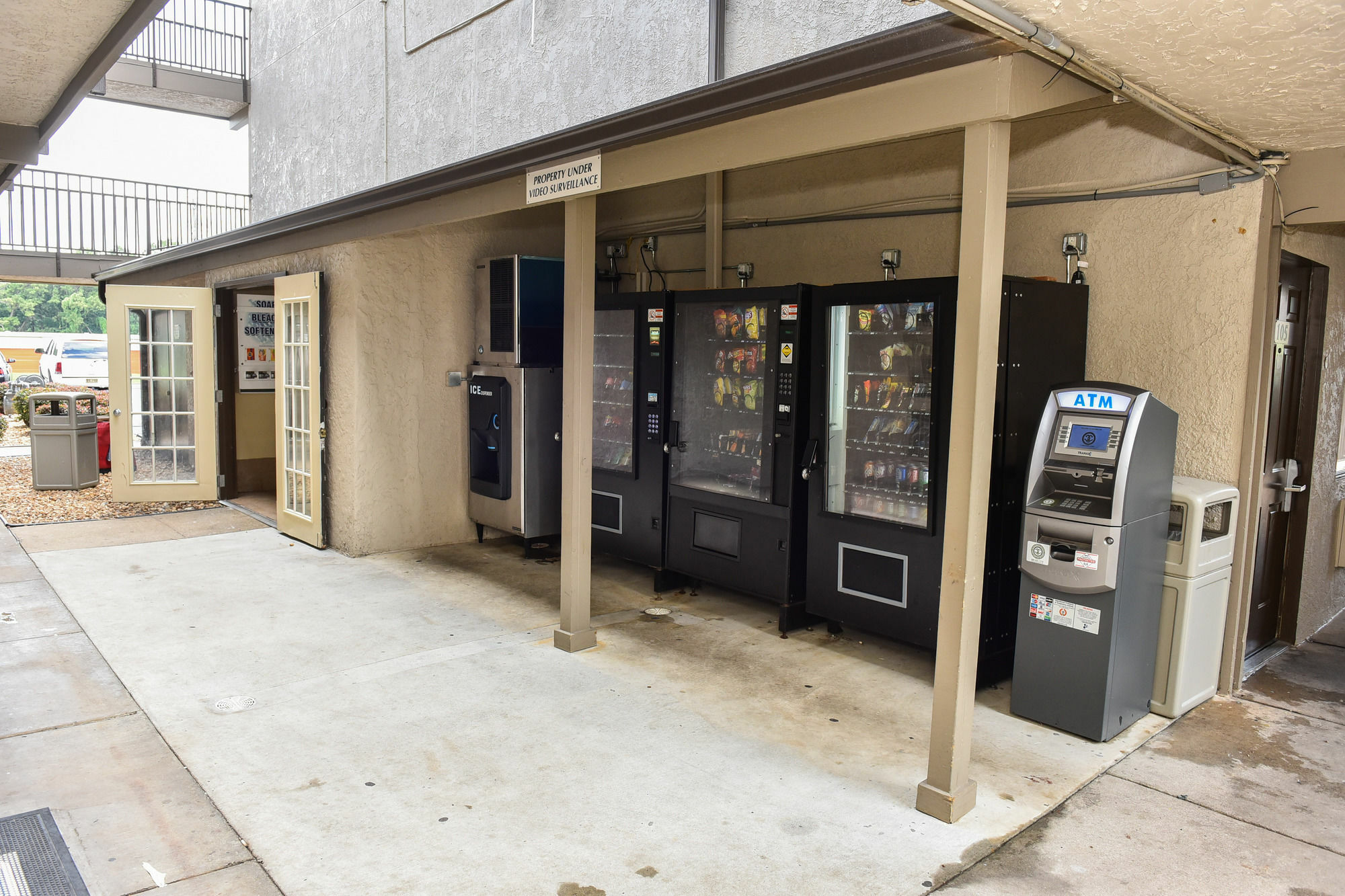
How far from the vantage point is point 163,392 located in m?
8.61

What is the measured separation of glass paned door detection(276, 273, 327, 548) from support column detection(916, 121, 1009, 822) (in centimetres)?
523

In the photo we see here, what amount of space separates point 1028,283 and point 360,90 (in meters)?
7.31

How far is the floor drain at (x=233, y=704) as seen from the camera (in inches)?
152

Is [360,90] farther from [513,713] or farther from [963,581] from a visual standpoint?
[963,581]

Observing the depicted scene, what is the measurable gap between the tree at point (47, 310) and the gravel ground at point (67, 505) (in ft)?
121

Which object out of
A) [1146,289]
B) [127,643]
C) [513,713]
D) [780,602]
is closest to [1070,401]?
[1146,289]

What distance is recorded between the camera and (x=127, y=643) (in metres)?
4.65

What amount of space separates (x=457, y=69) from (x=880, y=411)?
4.99m

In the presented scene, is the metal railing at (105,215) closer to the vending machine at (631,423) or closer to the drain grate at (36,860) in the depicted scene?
the vending machine at (631,423)

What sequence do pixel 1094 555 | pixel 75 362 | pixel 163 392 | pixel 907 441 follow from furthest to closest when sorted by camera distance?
pixel 75 362, pixel 163 392, pixel 907 441, pixel 1094 555

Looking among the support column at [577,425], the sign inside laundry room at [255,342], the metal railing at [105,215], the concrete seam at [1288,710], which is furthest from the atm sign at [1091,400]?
the metal railing at [105,215]

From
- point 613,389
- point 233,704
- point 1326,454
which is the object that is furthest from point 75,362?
point 1326,454

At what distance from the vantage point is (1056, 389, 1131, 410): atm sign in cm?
356

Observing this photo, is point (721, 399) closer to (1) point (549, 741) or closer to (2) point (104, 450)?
(1) point (549, 741)
